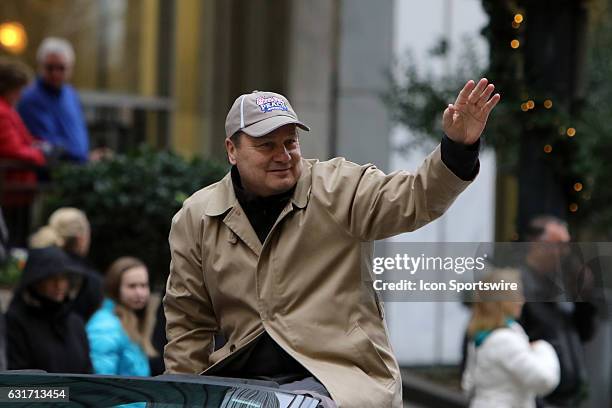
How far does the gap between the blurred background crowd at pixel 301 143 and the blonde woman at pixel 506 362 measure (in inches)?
1.7

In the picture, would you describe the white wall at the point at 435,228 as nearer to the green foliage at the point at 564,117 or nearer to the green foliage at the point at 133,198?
the green foliage at the point at 564,117

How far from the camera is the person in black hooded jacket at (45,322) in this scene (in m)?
7.67

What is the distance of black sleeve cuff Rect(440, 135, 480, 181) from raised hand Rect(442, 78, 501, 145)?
23 millimetres

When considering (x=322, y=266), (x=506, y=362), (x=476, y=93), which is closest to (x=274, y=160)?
(x=322, y=266)

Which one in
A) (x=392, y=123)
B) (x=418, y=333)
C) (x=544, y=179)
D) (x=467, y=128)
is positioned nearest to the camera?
(x=467, y=128)

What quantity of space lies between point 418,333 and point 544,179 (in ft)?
14.8

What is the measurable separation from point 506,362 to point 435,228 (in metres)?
6.76

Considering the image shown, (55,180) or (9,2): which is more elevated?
(9,2)

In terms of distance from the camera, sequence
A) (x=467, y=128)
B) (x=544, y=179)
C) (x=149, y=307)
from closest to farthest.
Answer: (x=467, y=128) → (x=149, y=307) → (x=544, y=179)

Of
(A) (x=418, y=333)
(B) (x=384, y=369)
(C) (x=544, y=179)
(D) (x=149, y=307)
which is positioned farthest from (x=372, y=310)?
(A) (x=418, y=333)

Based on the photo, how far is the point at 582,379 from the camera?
9586 mm

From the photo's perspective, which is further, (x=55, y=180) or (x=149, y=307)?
(x=55, y=180)

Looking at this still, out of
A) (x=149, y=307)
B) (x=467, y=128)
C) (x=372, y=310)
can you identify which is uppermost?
(x=467, y=128)

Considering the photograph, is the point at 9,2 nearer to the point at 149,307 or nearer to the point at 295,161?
the point at 149,307
